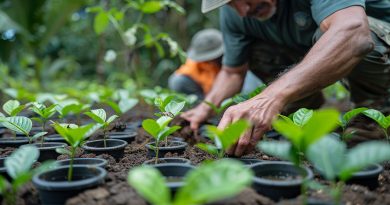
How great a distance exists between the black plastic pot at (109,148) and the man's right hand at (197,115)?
23.9 inches

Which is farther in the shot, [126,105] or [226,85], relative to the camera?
[226,85]

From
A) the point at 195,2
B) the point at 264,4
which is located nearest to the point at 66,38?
the point at 195,2

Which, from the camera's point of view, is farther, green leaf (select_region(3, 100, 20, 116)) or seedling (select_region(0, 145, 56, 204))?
green leaf (select_region(3, 100, 20, 116))

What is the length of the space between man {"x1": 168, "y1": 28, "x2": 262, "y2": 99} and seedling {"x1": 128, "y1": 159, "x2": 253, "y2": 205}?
10.3ft

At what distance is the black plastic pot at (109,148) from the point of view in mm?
1271

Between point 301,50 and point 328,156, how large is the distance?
1.61 metres

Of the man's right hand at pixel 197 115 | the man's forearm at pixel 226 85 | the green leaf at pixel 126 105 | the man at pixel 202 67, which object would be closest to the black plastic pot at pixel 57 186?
the green leaf at pixel 126 105

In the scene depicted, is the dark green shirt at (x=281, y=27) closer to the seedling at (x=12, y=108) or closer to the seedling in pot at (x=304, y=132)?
the seedling in pot at (x=304, y=132)

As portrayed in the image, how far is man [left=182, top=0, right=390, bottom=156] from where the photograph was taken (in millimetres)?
1274

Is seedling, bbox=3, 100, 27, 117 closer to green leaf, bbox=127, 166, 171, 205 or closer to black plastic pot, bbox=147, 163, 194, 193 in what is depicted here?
black plastic pot, bbox=147, 163, 194, 193

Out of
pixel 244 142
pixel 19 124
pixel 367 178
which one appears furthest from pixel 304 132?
pixel 19 124

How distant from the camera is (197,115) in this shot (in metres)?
2.00

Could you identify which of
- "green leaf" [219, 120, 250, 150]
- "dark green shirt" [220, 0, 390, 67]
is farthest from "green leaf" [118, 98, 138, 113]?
"green leaf" [219, 120, 250, 150]

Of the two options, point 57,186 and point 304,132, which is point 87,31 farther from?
point 304,132
